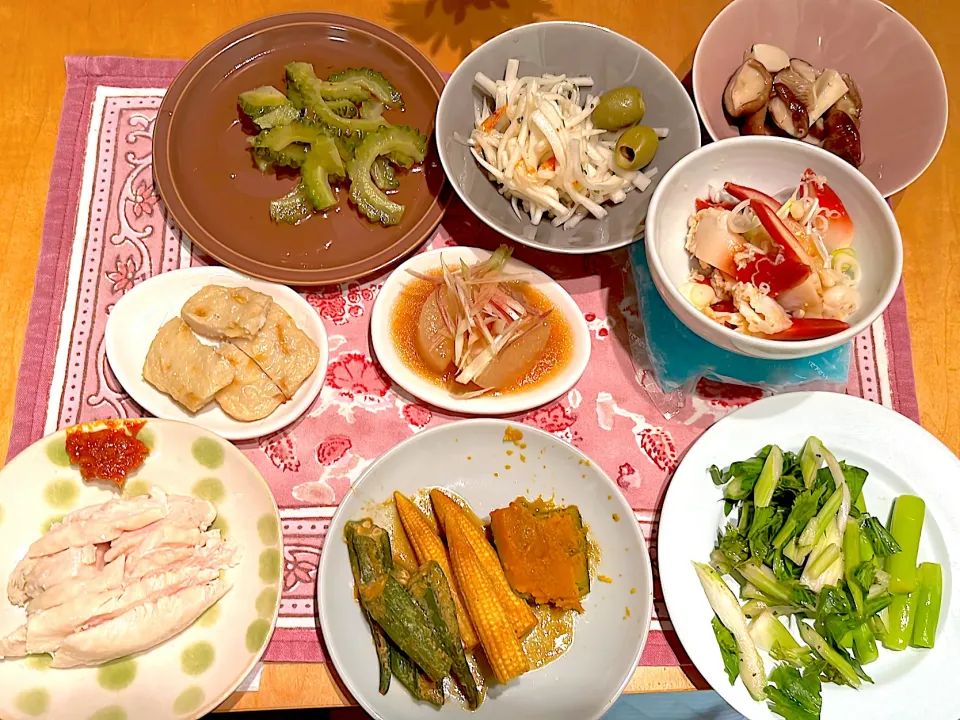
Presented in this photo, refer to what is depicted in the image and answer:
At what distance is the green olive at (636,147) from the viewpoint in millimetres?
1887

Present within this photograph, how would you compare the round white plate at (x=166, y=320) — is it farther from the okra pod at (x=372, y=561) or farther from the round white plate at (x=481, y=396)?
the okra pod at (x=372, y=561)

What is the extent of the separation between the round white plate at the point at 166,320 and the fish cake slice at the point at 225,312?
0.25 feet

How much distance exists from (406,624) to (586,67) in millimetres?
1628

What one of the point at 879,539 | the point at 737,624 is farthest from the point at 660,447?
the point at 879,539

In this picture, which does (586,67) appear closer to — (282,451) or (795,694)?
(282,451)

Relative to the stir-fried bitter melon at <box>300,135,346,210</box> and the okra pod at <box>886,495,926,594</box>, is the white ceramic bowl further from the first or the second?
the stir-fried bitter melon at <box>300,135,346,210</box>

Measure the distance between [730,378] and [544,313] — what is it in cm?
55

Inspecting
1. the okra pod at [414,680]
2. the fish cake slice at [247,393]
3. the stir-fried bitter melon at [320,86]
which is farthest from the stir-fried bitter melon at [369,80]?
the okra pod at [414,680]

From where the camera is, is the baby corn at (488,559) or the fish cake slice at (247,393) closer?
the baby corn at (488,559)

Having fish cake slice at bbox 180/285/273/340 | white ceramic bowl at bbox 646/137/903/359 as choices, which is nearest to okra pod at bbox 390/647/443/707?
fish cake slice at bbox 180/285/273/340

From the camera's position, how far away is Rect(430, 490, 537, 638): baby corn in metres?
1.70

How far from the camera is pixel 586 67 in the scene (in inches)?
79.7

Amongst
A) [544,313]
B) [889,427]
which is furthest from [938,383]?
[544,313]

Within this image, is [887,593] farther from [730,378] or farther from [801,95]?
[801,95]
